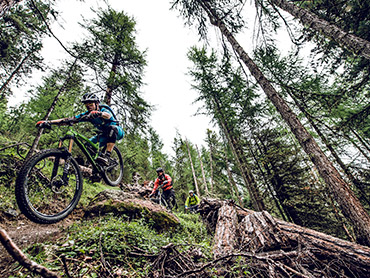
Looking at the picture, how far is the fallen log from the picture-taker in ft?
7.09

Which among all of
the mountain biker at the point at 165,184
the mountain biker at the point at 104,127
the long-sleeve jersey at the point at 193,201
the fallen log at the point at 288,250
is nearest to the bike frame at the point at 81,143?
the mountain biker at the point at 104,127

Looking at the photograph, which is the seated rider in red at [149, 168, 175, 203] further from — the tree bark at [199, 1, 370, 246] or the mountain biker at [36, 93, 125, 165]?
the tree bark at [199, 1, 370, 246]

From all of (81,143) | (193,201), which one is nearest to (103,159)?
(81,143)

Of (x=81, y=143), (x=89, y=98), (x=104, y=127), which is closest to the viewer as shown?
(x=81, y=143)

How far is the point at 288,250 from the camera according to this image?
116 inches

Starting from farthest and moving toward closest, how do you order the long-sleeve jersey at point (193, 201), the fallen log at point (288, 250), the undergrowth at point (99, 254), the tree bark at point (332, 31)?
the long-sleeve jersey at point (193, 201) → the tree bark at point (332, 31) → the fallen log at point (288, 250) → the undergrowth at point (99, 254)

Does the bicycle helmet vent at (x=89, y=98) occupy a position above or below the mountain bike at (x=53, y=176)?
above

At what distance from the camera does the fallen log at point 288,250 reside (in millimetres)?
2162

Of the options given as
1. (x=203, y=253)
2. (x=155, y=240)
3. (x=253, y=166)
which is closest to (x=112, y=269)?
(x=155, y=240)

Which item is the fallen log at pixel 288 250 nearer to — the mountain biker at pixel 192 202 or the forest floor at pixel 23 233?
the forest floor at pixel 23 233

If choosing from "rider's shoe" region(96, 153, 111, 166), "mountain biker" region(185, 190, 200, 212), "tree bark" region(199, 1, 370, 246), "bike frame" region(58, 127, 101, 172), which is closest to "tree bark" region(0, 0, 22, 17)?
"bike frame" region(58, 127, 101, 172)

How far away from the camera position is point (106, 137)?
4402 mm

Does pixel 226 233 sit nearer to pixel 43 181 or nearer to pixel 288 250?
pixel 288 250

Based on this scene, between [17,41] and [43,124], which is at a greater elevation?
[17,41]
